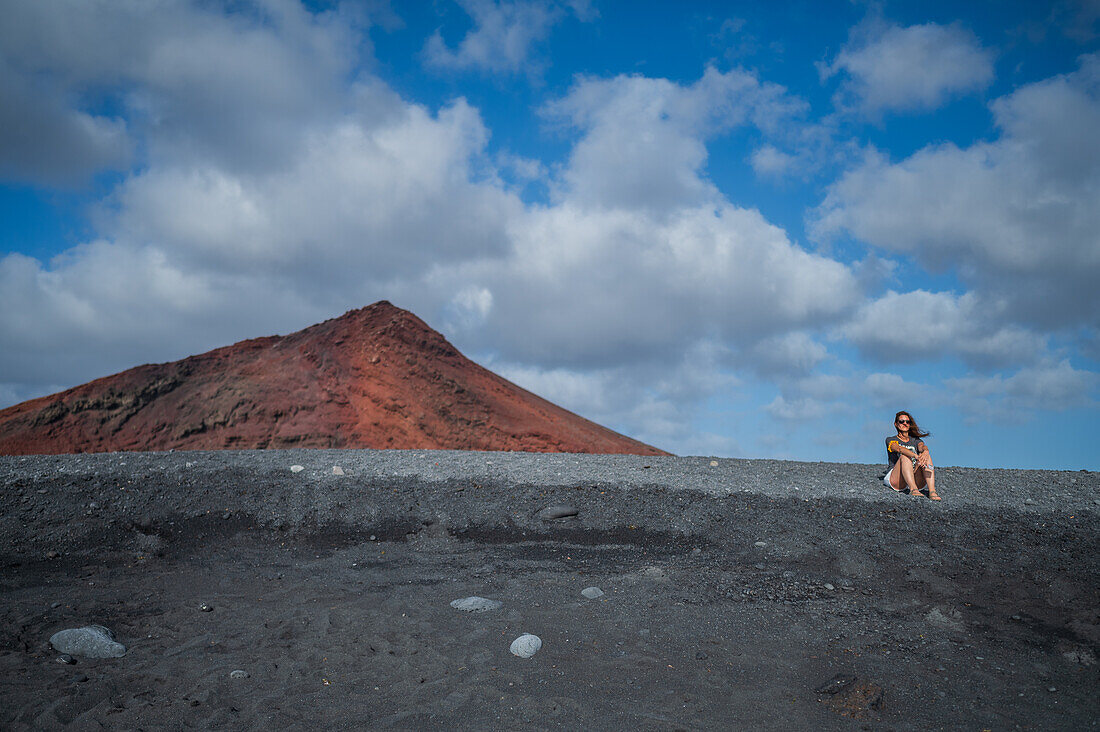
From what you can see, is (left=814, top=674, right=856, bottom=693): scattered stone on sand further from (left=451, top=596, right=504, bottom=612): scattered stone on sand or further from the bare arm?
the bare arm

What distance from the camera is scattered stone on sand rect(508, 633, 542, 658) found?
525cm

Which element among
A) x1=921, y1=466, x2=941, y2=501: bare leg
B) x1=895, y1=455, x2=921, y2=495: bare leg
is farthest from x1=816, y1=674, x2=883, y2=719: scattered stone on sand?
x1=895, y1=455, x2=921, y2=495: bare leg

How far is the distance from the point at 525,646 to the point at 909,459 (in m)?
6.81

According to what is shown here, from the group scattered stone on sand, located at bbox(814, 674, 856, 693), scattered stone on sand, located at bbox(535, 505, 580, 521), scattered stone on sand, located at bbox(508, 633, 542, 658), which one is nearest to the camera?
scattered stone on sand, located at bbox(814, 674, 856, 693)

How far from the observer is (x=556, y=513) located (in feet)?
29.2

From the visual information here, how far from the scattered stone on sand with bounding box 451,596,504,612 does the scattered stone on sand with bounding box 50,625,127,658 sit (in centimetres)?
274

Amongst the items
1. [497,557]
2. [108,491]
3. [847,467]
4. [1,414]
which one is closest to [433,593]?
[497,557]

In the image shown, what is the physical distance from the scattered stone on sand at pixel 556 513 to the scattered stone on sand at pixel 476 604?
8.23 ft

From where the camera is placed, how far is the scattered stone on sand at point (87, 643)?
5.27 meters

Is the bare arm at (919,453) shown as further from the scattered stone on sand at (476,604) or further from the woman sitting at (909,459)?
the scattered stone on sand at (476,604)

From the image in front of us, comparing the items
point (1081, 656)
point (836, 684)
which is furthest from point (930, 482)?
point (836, 684)

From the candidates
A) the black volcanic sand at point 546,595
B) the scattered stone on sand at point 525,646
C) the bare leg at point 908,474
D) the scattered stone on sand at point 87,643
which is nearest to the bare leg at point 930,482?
the bare leg at point 908,474

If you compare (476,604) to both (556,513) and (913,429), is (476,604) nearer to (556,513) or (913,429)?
(556,513)

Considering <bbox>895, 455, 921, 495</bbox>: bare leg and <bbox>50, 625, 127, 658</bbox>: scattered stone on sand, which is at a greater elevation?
<bbox>895, 455, 921, 495</bbox>: bare leg
